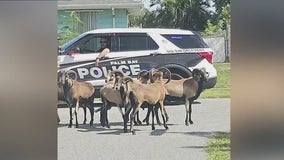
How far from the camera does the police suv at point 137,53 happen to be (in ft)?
18.6

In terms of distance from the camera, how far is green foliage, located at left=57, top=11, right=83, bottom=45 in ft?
16.8

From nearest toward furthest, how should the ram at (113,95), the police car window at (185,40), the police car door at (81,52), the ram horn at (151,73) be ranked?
the ram at (113,95)
the ram horn at (151,73)
the police car door at (81,52)
the police car window at (185,40)

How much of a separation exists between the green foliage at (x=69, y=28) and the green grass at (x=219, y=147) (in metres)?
Result: 1.87

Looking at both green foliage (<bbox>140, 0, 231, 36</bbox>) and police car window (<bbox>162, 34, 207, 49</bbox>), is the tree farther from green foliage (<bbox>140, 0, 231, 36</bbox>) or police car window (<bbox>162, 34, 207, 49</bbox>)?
police car window (<bbox>162, 34, 207, 49</bbox>)

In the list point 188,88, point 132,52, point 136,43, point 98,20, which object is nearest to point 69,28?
point 98,20

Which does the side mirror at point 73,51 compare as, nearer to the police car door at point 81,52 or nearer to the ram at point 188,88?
the police car door at point 81,52

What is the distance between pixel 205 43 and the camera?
6.41 m

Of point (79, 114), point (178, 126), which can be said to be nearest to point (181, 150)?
point (178, 126)

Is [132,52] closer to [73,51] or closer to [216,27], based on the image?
[73,51]

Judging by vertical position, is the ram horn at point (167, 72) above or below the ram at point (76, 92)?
above

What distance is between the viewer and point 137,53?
19.8ft

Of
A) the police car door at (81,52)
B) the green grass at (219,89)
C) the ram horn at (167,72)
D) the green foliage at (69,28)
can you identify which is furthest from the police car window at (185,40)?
the green foliage at (69,28)
